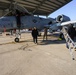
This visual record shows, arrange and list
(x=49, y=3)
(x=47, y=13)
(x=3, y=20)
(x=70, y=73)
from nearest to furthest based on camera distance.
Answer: (x=70, y=73), (x=3, y=20), (x=49, y=3), (x=47, y=13)

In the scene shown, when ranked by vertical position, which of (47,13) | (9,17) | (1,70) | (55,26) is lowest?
(1,70)

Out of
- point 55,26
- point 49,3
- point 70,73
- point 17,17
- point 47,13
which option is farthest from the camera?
point 47,13

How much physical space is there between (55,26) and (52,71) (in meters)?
10.1

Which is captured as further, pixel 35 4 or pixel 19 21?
pixel 35 4

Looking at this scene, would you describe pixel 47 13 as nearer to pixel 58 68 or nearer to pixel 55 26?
pixel 55 26

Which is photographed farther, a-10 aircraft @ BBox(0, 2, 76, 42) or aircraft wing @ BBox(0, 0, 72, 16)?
aircraft wing @ BBox(0, 0, 72, 16)

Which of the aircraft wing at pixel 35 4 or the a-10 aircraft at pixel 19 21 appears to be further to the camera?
the aircraft wing at pixel 35 4

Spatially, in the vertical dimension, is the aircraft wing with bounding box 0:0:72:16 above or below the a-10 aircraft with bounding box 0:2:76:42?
above

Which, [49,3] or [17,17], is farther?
[49,3]

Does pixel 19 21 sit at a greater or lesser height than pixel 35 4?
lesser

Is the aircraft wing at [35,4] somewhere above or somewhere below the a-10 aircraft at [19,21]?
above

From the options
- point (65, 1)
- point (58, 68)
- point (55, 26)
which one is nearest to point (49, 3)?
point (65, 1)

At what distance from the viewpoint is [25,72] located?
4.68 meters

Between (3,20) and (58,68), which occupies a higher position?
(3,20)
